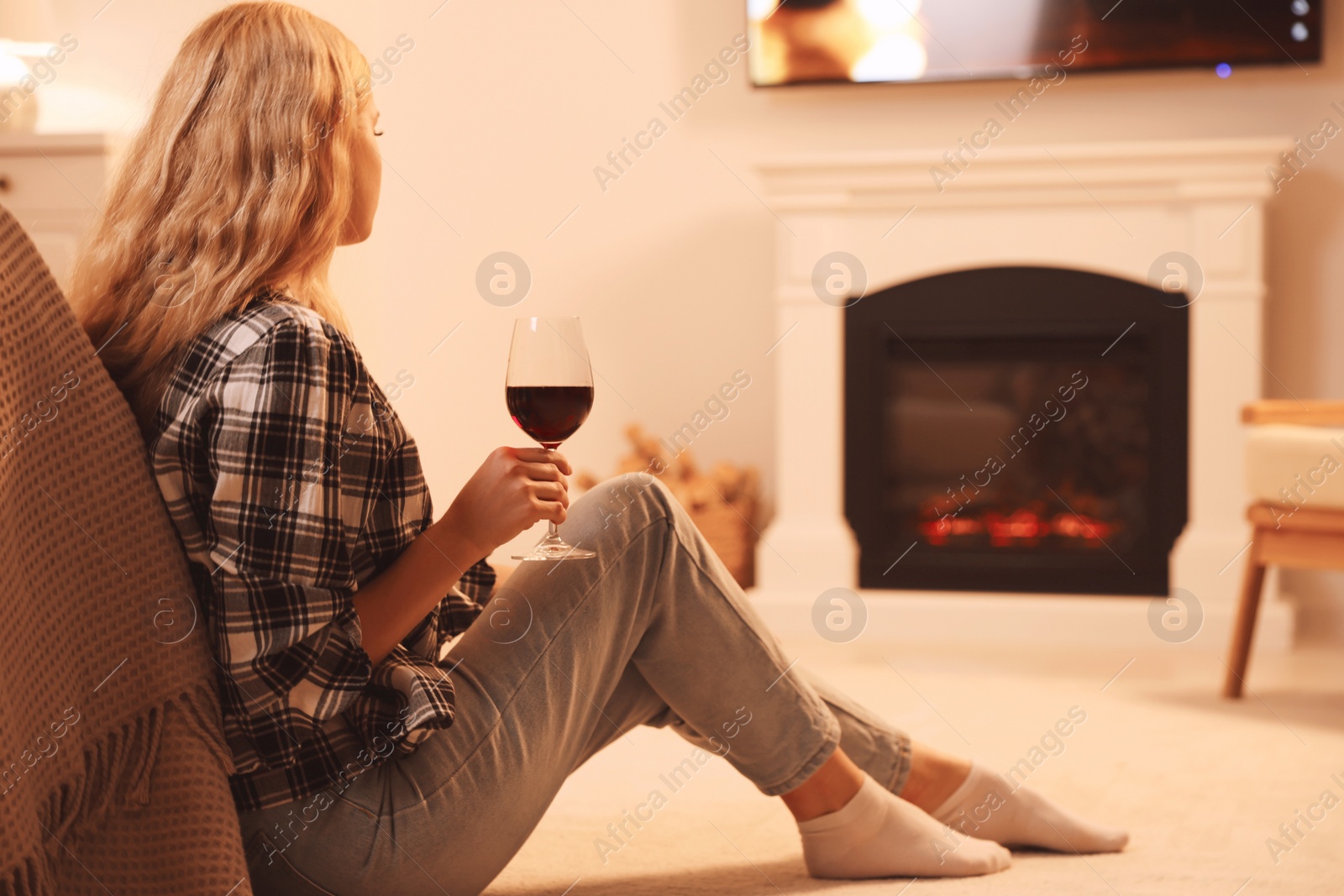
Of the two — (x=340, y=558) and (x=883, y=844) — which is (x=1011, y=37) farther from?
(x=340, y=558)

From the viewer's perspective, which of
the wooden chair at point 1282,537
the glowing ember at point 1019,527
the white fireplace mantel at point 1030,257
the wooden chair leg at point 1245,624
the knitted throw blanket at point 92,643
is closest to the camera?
the knitted throw blanket at point 92,643

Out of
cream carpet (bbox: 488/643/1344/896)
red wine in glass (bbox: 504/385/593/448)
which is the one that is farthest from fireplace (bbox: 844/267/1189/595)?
red wine in glass (bbox: 504/385/593/448)

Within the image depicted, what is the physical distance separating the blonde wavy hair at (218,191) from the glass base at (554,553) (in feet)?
0.92

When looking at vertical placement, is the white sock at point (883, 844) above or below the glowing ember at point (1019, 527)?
above

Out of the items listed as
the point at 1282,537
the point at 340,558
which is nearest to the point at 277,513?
the point at 340,558

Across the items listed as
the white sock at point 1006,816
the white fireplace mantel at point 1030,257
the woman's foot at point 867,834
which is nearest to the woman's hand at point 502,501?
the woman's foot at point 867,834

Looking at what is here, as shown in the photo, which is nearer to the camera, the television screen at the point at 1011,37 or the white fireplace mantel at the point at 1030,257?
the white fireplace mantel at the point at 1030,257

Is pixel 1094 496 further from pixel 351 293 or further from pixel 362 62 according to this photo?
pixel 362 62

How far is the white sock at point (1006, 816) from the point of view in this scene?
1.37 m

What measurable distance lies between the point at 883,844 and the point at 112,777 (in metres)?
0.73

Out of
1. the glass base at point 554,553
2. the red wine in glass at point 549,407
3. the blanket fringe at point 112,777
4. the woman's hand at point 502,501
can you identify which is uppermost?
the red wine in glass at point 549,407

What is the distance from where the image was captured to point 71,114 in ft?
9.98

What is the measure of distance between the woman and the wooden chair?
141 centimetres

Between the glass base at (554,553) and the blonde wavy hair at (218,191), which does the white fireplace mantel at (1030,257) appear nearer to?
the glass base at (554,553)
